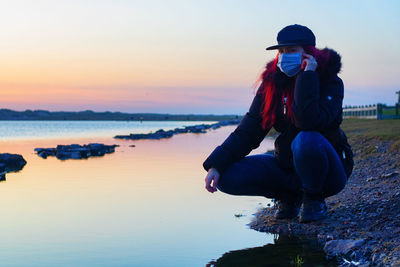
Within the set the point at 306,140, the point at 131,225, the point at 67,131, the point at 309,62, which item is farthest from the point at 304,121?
the point at 67,131

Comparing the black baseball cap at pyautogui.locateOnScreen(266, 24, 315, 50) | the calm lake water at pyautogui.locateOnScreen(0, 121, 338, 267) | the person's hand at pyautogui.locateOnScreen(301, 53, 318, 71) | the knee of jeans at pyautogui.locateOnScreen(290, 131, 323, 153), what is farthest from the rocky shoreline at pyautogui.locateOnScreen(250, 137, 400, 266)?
the black baseball cap at pyautogui.locateOnScreen(266, 24, 315, 50)

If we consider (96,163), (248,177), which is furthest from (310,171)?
(96,163)

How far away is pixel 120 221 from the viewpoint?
7.10 meters

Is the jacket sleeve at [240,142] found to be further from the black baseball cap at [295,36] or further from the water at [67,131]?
the water at [67,131]

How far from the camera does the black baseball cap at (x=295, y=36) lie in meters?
4.74

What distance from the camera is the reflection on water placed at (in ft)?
18.1

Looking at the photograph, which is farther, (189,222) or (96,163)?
(96,163)

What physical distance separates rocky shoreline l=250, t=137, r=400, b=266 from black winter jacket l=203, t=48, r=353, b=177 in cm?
79

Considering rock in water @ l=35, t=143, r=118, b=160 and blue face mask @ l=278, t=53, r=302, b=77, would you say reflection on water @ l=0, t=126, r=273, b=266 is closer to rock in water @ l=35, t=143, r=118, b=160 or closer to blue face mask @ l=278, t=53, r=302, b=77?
blue face mask @ l=278, t=53, r=302, b=77

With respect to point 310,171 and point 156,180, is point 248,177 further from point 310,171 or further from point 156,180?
point 156,180

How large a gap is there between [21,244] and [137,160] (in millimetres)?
10428

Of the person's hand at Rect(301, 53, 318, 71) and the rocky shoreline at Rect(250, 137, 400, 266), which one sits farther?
the rocky shoreline at Rect(250, 137, 400, 266)

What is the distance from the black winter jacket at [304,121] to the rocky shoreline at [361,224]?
2.59 feet

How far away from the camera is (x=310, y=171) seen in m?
4.82
